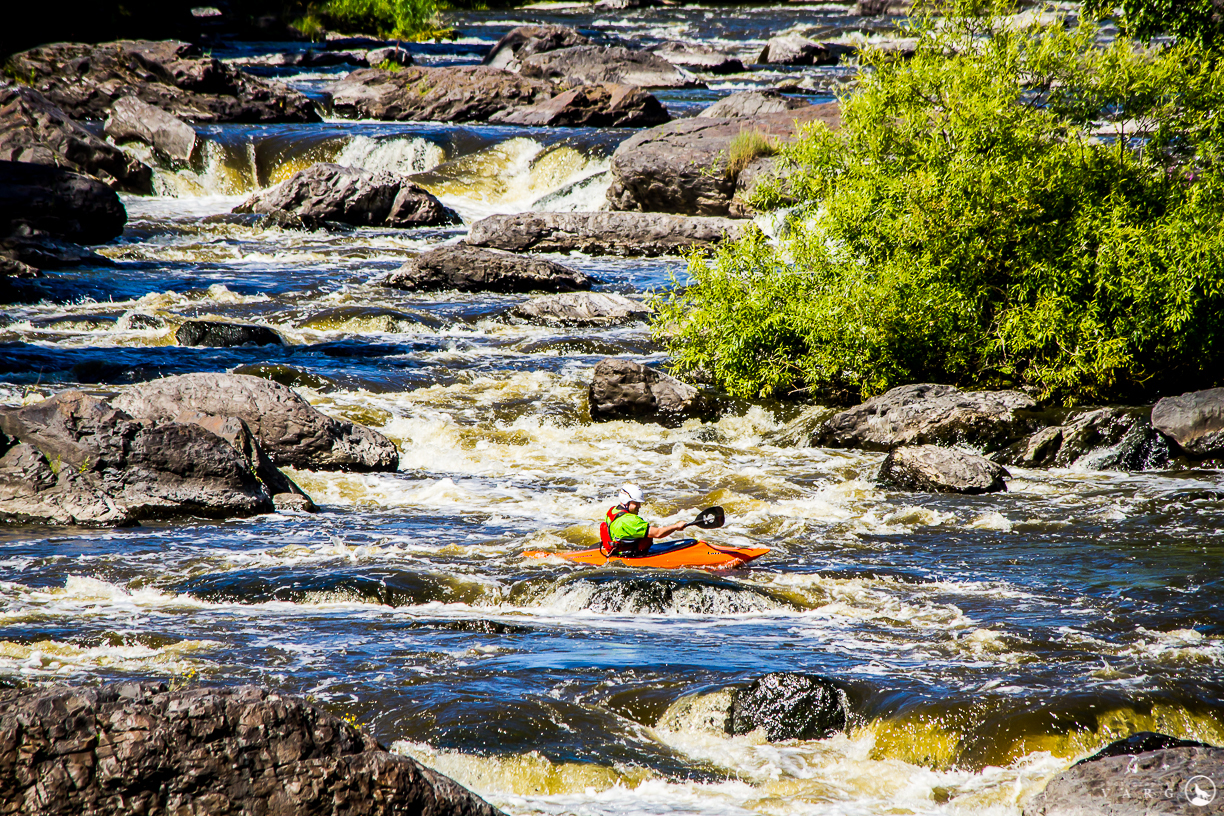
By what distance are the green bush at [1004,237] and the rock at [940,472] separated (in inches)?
99.5

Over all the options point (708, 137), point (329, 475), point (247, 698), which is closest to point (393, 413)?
point (329, 475)

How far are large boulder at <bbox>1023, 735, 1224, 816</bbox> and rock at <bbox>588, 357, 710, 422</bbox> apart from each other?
10934 mm

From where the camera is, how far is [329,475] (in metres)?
14.7

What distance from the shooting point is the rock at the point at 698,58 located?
159 feet

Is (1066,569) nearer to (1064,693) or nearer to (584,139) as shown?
(1064,693)

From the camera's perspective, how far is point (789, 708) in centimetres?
761

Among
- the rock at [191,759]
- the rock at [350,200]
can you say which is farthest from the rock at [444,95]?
the rock at [191,759]

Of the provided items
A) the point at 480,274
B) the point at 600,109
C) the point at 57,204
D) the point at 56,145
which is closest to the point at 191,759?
the point at 480,274

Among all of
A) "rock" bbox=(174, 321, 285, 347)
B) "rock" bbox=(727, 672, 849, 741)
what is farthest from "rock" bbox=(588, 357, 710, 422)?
"rock" bbox=(727, 672, 849, 741)

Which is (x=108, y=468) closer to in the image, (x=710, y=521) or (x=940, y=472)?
(x=710, y=521)

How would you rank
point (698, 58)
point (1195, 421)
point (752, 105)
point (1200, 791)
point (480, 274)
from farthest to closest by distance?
point (698, 58) → point (752, 105) → point (480, 274) → point (1195, 421) → point (1200, 791)

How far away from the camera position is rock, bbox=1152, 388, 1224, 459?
47.6ft

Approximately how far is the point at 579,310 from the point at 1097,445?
10.5 metres

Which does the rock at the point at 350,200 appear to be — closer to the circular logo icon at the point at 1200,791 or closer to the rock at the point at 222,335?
the rock at the point at 222,335
